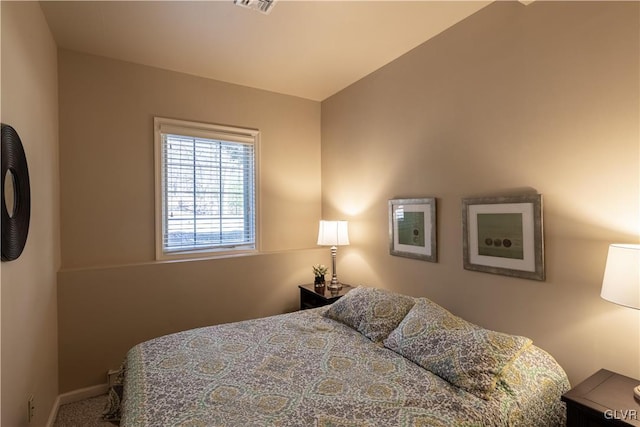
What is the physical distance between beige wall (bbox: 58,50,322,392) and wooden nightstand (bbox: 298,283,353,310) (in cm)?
18

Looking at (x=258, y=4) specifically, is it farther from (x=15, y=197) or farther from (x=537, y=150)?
(x=537, y=150)

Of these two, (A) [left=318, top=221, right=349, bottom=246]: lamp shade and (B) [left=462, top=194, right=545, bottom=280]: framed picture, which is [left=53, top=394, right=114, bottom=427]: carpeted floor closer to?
(A) [left=318, top=221, right=349, bottom=246]: lamp shade

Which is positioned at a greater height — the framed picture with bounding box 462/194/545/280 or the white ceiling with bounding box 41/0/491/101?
the white ceiling with bounding box 41/0/491/101

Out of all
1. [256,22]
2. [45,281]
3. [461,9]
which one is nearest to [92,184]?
[45,281]

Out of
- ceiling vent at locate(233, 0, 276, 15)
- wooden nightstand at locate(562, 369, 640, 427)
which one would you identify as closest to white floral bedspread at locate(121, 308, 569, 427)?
wooden nightstand at locate(562, 369, 640, 427)

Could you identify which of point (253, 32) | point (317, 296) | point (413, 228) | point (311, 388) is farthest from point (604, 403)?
point (253, 32)

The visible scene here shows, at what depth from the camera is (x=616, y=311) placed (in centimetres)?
158

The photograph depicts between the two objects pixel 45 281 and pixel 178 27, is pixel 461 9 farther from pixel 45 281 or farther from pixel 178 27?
pixel 45 281

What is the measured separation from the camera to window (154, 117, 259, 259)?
9.91ft

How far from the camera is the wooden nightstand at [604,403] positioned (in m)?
1.27

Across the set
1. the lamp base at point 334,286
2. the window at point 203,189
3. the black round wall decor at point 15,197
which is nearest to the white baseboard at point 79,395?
the window at point 203,189

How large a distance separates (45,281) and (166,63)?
2.01 m

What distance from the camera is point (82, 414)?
2.40 m

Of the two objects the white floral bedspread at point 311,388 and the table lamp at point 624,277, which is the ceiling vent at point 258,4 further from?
the table lamp at point 624,277
